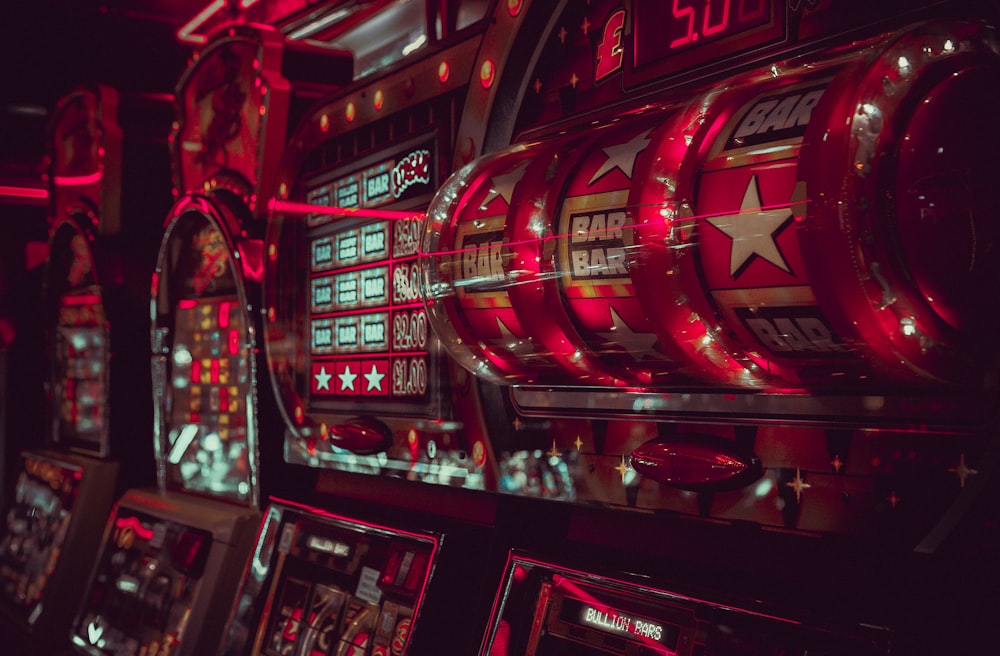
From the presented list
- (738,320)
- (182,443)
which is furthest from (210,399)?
(738,320)

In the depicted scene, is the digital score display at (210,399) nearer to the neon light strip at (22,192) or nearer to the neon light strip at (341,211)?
the neon light strip at (341,211)

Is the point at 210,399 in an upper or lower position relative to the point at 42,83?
lower

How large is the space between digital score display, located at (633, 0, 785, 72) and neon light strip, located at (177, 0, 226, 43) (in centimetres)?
267

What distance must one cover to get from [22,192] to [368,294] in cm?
437

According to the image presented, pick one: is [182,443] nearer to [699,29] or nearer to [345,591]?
[345,591]

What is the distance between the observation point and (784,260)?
3.46ft

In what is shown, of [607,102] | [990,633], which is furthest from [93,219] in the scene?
[990,633]

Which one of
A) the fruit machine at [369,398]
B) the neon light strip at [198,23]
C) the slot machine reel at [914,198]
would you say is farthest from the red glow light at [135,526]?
the slot machine reel at [914,198]

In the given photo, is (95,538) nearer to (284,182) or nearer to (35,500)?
(35,500)

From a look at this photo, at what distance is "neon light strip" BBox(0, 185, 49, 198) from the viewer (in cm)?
563

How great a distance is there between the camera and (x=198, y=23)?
390cm

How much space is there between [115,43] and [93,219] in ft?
2.95

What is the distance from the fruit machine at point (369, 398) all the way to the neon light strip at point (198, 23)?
4.55ft

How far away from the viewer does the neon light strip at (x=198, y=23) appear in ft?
12.2
